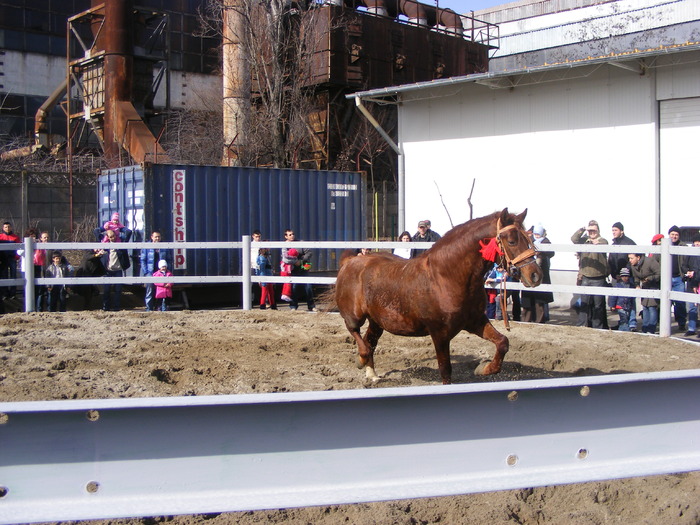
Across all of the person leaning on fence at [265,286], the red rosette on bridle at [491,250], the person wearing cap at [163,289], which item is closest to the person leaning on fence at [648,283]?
the red rosette on bridle at [491,250]

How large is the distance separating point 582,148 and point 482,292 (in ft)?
34.7

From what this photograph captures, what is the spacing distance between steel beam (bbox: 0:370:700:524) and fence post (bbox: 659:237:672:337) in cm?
722

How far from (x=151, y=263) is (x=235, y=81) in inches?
530

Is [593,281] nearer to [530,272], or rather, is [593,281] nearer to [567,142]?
[567,142]

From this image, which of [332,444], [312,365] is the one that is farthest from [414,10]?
[332,444]

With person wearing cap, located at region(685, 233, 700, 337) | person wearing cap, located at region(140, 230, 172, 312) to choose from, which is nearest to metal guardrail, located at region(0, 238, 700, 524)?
person wearing cap, located at region(685, 233, 700, 337)

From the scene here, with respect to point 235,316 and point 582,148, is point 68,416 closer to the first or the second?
point 235,316

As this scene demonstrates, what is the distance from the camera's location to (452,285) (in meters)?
6.01

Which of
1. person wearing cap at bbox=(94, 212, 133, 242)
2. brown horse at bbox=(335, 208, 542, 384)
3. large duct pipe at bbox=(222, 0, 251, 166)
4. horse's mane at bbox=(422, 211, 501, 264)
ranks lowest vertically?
brown horse at bbox=(335, 208, 542, 384)

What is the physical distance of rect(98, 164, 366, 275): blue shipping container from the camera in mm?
15859

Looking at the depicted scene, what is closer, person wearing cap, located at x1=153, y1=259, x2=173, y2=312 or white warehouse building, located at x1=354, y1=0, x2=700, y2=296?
person wearing cap, located at x1=153, y1=259, x2=173, y2=312

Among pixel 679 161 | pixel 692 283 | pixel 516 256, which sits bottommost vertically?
pixel 692 283

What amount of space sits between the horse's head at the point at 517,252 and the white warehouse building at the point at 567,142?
9291 millimetres

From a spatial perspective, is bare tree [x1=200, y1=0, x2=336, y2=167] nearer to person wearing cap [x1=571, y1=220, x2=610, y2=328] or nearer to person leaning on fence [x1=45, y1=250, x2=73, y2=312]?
person leaning on fence [x1=45, y1=250, x2=73, y2=312]
